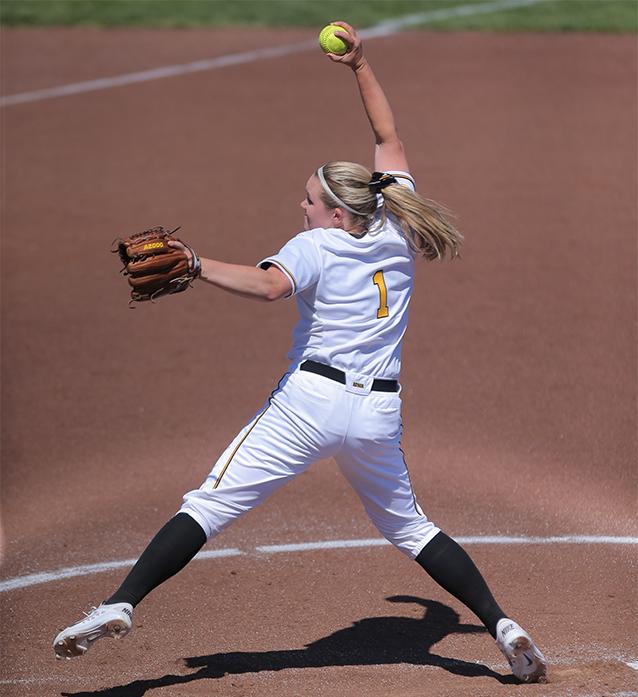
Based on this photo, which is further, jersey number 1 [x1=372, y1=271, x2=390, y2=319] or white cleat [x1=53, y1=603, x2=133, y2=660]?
jersey number 1 [x1=372, y1=271, x2=390, y2=319]

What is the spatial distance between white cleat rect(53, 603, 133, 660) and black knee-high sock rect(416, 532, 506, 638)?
103 cm

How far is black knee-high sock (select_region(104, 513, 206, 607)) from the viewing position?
3.85 metres

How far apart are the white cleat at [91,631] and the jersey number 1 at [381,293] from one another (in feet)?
4.12

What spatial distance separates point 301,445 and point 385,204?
2.74 feet

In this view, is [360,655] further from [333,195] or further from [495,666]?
[333,195]

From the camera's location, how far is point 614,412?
6633mm

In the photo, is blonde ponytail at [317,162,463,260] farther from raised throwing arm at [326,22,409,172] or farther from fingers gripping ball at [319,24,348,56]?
fingers gripping ball at [319,24,348,56]

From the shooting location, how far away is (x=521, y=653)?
12.7ft

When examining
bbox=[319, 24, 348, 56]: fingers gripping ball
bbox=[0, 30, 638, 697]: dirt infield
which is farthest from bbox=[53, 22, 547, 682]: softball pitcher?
bbox=[319, 24, 348, 56]: fingers gripping ball

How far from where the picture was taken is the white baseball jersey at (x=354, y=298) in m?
3.88

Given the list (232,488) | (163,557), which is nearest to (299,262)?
(232,488)

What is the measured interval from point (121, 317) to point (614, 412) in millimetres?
3233

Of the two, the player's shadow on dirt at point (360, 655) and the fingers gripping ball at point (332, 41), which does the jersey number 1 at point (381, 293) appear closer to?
the fingers gripping ball at point (332, 41)

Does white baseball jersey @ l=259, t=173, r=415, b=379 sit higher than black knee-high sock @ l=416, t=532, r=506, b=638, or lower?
higher
